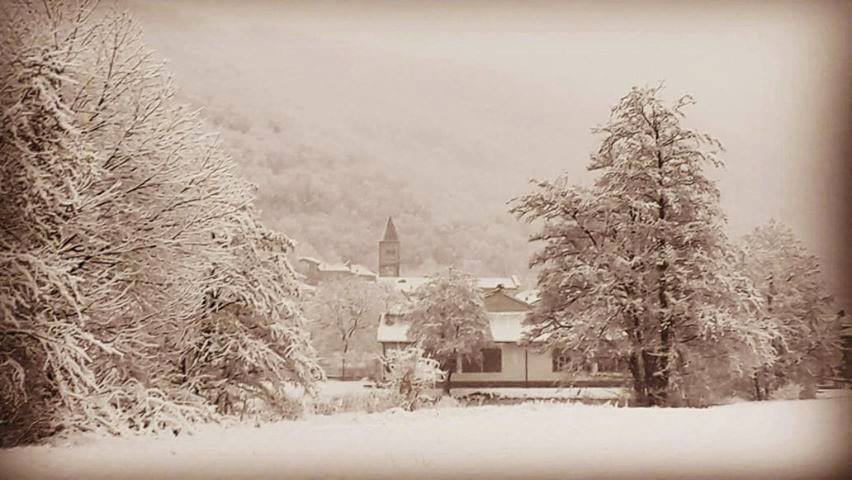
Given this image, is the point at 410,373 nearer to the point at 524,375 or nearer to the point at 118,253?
the point at 524,375

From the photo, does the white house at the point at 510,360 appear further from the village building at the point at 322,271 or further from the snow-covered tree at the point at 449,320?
the village building at the point at 322,271

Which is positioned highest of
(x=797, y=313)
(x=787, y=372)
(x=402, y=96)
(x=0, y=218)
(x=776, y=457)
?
(x=402, y=96)

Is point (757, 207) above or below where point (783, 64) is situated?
below

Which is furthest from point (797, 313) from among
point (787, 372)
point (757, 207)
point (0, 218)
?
point (0, 218)

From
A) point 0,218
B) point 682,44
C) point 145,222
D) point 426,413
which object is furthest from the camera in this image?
point 682,44

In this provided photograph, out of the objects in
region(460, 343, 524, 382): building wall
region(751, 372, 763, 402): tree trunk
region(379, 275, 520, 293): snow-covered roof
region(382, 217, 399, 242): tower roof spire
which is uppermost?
region(382, 217, 399, 242): tower roof spire

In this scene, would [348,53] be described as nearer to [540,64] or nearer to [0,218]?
[540,64]

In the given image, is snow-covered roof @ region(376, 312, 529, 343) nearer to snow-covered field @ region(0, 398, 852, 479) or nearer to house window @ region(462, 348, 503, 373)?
house window @ region(462, 348, 503, 373)

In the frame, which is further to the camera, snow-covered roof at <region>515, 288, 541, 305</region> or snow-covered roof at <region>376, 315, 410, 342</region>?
snow-covered roof at <region>515, 288, 541, 305</region>

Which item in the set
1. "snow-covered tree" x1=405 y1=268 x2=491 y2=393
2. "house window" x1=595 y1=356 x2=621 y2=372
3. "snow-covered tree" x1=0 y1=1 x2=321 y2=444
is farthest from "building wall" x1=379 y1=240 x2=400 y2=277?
"house window" x1=595 y1=356 x2=621 y2=372
